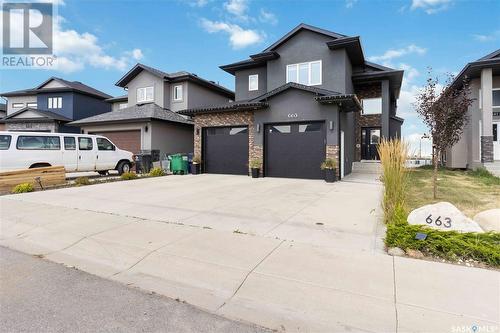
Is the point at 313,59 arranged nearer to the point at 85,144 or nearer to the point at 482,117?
the point at 482,117

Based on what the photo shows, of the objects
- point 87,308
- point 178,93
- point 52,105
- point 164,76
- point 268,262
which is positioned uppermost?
point 164,76

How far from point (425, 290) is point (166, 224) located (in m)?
4.43

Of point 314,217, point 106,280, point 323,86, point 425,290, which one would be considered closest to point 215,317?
point 106,280

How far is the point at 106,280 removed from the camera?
3.51m

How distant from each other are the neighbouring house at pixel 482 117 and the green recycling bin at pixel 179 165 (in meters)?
14.7

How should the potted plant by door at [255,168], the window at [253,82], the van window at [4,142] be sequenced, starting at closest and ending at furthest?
the van window at [4,142], the potted plant by door at [255,168], the window at [253,82]

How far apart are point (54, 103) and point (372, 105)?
28508 mm

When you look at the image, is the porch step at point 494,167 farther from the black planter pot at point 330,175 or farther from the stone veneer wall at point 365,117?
the black planter pot at point 330,175

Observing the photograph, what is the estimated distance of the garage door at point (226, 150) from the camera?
14.7 meters

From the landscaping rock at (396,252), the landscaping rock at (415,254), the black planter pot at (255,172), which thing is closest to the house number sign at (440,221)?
the landscaping rock at (415,254)

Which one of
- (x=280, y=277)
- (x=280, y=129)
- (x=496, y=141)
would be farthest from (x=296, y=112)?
(x=496, y=141)

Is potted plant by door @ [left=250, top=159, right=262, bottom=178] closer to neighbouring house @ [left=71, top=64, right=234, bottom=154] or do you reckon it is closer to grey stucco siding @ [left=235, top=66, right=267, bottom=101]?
grey stucco siding @ [left=235, top=66, right=267, bottom=101]

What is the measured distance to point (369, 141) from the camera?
18.8 metres

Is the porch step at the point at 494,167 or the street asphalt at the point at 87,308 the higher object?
the porch step at the point at 494,167
